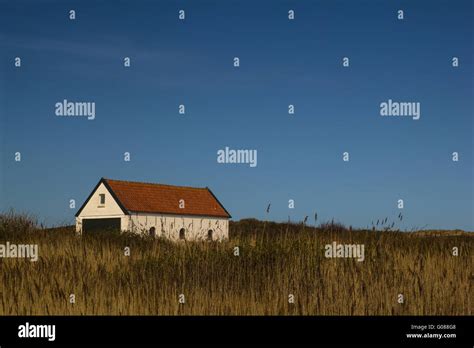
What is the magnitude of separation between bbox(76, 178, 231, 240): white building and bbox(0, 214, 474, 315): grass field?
2887 centimetres

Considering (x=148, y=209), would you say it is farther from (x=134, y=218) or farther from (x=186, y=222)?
(x=186, y=222)

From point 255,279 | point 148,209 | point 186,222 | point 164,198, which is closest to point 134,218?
point 148,209

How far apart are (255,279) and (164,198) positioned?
36637mm

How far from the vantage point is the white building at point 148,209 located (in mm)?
42000

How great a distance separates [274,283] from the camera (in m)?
9.17

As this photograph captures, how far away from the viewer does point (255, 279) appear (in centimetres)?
968

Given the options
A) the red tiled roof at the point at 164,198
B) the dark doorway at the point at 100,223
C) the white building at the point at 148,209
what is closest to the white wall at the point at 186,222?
the white building at the point at 148,209

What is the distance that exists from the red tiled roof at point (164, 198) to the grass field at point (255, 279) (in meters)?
30.8

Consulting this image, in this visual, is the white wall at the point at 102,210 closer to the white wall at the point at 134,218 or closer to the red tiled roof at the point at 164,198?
the white wall at the point at 134,218

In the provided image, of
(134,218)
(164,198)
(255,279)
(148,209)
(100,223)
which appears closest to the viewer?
(255,279)
